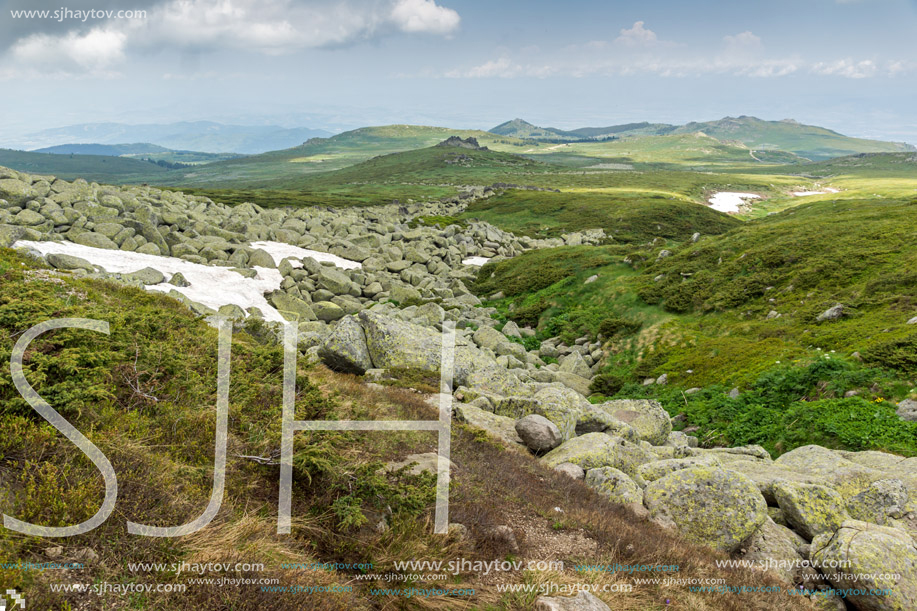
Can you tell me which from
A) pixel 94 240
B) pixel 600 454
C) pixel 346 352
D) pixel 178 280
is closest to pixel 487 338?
pixel 346 352

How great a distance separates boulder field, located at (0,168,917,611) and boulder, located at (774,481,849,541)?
1.0 inches

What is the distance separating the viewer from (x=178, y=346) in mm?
10492

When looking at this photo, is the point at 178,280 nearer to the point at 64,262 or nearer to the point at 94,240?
the point at 64,262

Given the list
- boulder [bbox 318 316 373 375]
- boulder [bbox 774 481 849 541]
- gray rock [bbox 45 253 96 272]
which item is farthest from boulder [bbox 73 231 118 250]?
boulder [bbox 774 481 849 541]

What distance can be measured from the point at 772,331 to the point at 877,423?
830cm

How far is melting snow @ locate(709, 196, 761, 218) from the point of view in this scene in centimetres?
11481

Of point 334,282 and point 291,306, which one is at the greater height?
point 334,282

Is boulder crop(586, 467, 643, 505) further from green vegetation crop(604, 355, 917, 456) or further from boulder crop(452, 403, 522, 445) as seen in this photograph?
green vegetation crop(604, 355, 917, 456)

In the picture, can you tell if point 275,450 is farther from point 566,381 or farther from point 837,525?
point 566,381

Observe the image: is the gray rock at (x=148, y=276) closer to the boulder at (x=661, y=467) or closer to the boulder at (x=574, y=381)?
the boulder at (x=574, y=381)

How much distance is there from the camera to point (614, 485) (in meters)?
10.2

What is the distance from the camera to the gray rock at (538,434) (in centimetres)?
1223

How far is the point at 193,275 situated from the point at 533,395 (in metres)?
19.5

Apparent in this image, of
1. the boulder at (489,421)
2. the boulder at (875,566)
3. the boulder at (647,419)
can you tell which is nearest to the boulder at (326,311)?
the boulder at (489,421)
